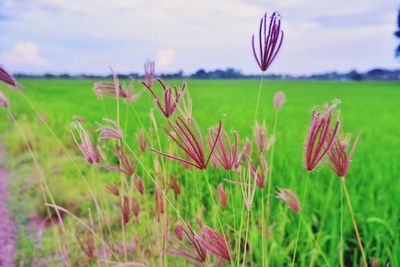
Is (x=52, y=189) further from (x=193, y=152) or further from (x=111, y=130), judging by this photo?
(x=193, y=152)

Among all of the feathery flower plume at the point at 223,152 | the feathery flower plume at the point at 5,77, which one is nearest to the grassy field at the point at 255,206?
the feathery flower plume at the point at 5,77

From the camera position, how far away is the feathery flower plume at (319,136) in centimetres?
63

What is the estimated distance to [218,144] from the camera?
70cm

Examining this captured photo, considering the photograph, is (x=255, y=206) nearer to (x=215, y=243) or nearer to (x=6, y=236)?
(x=6, y=236)

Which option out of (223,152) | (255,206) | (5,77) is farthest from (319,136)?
(255,206)

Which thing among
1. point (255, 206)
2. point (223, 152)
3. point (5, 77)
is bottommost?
point (255, 206)

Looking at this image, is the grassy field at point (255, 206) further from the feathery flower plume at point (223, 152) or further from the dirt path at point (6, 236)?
the feathery flower plume at point (223, 152)

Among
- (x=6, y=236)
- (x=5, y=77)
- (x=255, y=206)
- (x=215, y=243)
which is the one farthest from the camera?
(x=6, y=236)

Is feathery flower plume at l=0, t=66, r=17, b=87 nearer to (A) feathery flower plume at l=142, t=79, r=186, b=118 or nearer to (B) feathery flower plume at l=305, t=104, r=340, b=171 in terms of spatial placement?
(A) feathery flower plume at l=142, t=79, r=186, b=118

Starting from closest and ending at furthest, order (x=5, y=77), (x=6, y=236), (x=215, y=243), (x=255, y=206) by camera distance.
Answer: (x=215, y=243)
(x=5, y=77)
(x=255, y=206)
(x=6, y=236)

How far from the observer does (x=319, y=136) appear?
0.65 metres

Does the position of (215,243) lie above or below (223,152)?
below

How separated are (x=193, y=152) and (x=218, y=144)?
0.10m

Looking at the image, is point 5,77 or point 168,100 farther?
point 5,77
